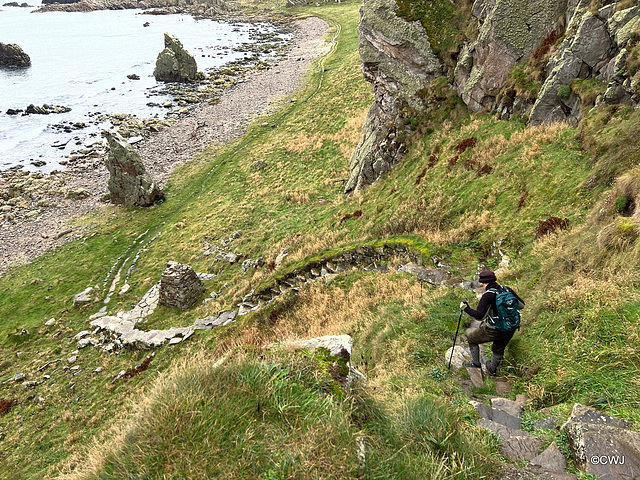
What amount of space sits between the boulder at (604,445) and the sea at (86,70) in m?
60.5

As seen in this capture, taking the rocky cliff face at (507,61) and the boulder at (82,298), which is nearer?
the rocky cliff face at (507,61)

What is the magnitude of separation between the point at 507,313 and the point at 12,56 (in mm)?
130101

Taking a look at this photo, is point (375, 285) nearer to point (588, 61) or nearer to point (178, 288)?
point (178, 288)

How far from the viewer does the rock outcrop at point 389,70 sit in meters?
24.2

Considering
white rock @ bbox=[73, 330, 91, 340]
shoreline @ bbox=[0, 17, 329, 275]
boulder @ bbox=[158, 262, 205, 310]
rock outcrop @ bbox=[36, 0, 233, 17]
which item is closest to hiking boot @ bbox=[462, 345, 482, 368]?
boulder @ bbox=[158, 262, 205, 310]

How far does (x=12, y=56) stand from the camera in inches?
3588

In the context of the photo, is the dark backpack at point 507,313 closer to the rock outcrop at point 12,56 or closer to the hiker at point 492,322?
the hiker at point 492,322

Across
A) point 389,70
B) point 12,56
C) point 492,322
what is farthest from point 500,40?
point 12,56

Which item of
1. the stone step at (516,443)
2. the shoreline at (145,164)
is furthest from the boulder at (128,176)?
the stone step at (516,443)

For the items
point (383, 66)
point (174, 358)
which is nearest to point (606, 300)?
point (174, 358)

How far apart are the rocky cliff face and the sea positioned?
1837 inches

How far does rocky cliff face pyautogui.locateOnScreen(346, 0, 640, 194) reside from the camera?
1391 centimetres

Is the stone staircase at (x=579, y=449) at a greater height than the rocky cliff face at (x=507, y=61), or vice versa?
the rocky cliff face at (x=507, y=61)

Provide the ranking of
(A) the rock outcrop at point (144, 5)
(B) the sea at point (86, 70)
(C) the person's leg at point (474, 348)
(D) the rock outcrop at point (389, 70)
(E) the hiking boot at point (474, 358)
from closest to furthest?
(C) the person's leg at point (474, 348) < (E) the hiking boot at point (474, 358) < (D) the rock outcrop at point (389, 70) < (B) the sea at point (86, 70) < (A) the rock outcrop at point (144, 5)
